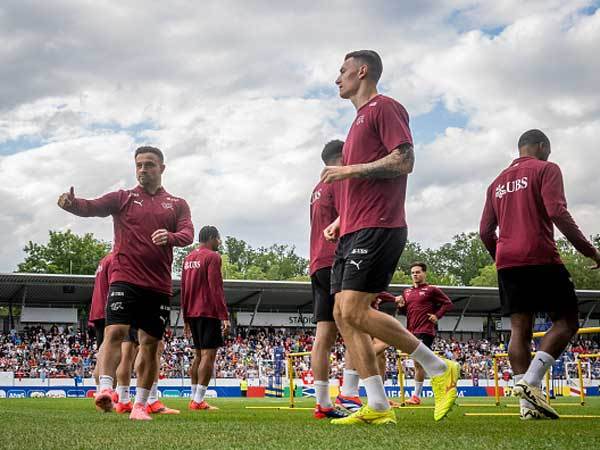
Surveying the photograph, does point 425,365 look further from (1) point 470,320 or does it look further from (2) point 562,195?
(1) point 470,320

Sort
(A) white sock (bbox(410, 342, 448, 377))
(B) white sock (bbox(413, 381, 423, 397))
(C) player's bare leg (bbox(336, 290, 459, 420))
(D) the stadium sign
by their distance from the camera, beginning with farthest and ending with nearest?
(D) the stadium sign
(B) white sock (bbox(413, 381, 423, 397))
(A) white sock (bbox(410, 342, 448, 377))
(C) player's bare leg (bbox(336, 290, 459, 420))

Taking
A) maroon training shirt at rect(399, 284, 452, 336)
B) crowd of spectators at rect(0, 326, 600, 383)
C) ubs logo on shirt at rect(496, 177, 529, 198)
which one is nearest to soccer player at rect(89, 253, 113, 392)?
maroon training shirt at rect(399, 284, 452, 336)

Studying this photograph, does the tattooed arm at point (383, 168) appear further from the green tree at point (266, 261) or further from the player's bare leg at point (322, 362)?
the green tree at point (266, 261)

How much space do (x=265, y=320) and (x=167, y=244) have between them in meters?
43.5

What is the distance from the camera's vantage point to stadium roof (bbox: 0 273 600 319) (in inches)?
1603

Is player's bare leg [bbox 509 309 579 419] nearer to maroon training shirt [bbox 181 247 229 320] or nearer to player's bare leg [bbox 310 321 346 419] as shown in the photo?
player's bare leg [bbox 310 321 346 419]

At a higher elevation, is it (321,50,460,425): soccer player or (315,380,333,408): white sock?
(321,50,460,425): soccer player

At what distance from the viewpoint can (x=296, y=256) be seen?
125375 millimetres

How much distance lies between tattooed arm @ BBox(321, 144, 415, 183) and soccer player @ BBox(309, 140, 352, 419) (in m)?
1.66

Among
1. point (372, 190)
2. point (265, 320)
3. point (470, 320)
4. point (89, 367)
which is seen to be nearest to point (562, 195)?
point (372, 190)

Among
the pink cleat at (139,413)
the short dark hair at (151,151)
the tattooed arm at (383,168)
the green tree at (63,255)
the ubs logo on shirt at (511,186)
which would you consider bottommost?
the pink cleat at (139,413)

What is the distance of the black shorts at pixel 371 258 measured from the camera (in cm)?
507

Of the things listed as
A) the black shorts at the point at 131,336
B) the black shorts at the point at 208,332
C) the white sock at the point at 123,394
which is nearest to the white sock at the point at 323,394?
the white sock at the point at 123,394

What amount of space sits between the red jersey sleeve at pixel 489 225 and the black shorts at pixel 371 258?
2.05m
